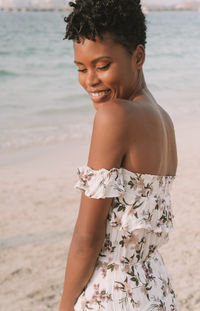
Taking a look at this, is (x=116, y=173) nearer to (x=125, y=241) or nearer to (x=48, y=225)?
(x=125, y=241)

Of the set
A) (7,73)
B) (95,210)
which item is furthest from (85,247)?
(7,73)

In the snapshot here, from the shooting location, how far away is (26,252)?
14.5ft

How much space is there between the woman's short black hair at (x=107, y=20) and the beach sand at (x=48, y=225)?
105 inches

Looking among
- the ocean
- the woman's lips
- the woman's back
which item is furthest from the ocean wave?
the woman's back

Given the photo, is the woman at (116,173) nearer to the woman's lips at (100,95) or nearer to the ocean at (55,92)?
the woman's lips at (100,95)

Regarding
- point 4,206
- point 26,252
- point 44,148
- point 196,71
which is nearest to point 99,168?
point 26,252

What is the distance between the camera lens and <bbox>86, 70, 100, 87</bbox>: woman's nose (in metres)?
1.44

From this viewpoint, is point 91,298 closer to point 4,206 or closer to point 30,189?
point 4,206

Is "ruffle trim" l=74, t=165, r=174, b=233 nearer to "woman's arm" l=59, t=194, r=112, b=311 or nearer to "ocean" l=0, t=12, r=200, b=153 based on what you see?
"woman's arm" l=59, t=194, r=112, b=311

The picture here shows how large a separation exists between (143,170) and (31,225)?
12.7 feet

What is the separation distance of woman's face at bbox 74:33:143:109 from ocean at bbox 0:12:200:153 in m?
4.55

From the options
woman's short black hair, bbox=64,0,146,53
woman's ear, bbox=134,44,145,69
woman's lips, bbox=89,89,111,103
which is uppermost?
woman's short black hair, bbox=64,0,146,53

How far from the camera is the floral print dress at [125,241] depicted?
1.35 m

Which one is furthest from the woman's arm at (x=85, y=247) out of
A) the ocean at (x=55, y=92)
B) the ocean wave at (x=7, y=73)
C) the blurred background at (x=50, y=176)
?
the ocean wave at (x=7, y=73)
